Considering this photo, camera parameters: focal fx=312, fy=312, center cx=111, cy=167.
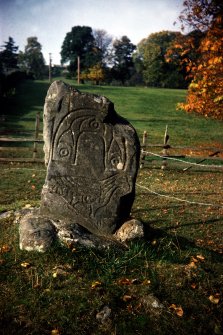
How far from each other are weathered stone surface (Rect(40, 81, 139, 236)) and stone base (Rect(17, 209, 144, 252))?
0.85 ft

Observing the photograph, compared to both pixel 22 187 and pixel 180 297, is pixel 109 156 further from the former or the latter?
pixel 22 187

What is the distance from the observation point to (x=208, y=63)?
41.3ft

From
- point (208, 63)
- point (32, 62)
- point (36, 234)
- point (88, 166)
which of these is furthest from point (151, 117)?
point (32, 62)

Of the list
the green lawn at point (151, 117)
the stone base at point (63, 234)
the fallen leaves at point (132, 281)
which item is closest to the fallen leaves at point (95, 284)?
the fallen leaves at point (132, 281)

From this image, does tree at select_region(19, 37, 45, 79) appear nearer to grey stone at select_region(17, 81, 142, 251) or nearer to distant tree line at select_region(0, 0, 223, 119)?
distant tree line at select_region(0, 0, 223, 119)

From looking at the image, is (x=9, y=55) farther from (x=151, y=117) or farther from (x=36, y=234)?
(x=36, y=234)

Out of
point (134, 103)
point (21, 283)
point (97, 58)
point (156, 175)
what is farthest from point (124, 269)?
point (97, 58)

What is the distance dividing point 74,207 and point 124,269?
1516 millimetres

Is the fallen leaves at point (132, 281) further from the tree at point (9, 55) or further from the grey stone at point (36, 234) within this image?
the tree at point (9, 55)

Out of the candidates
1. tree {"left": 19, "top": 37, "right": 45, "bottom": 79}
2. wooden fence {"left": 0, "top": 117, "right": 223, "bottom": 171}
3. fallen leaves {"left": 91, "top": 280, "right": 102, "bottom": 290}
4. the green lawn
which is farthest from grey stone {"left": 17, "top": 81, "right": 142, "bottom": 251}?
tree {"left": 19, "top": 37, "right": 45, "bottom": 79}

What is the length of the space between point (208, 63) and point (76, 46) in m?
55.1

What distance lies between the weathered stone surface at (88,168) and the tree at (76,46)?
193 feet

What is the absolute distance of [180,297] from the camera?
4.05 m

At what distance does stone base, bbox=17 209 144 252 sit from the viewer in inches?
185
